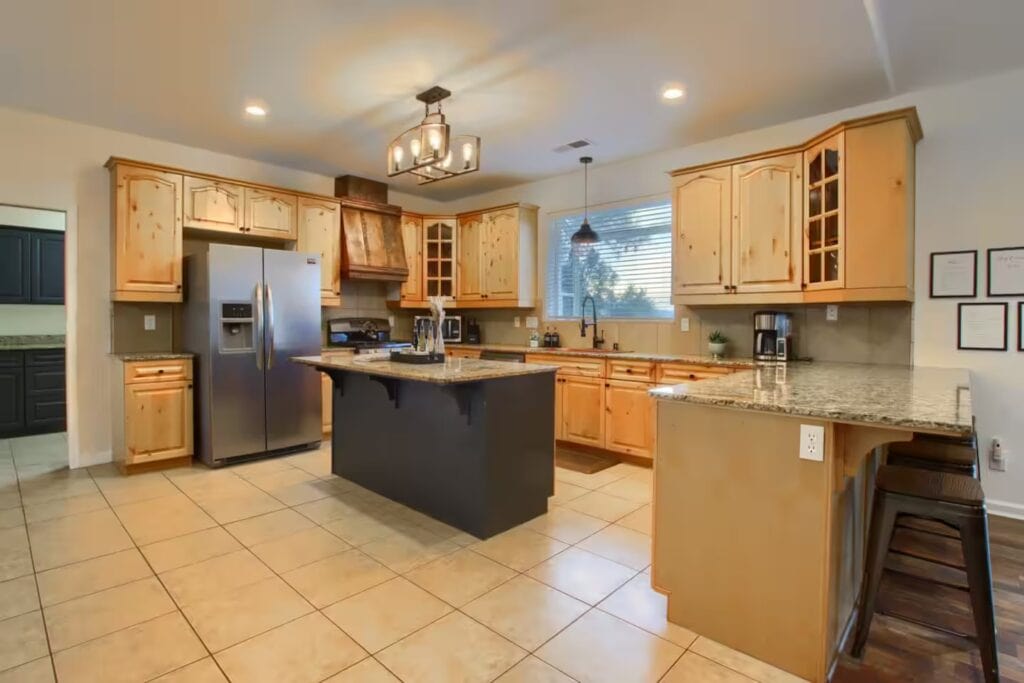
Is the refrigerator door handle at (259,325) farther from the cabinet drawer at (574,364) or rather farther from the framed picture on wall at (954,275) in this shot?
the framed picture on wall at (954,275)

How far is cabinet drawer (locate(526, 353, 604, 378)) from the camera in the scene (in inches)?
176

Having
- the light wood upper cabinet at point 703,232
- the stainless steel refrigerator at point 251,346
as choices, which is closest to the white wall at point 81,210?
the stainless steel refrigerator at point 251,346

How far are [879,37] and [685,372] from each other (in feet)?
7.38

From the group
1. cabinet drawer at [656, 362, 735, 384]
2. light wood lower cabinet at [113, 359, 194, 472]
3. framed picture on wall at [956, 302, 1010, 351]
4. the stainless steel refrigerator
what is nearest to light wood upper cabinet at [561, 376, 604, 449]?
cabinet drawer at [656, 362, 735, 384]

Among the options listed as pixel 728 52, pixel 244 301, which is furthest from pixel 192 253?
pixel 728 52

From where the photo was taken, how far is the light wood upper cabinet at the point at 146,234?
3.99 metres

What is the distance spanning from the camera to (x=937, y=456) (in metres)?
2.31

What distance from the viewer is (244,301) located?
4.23m

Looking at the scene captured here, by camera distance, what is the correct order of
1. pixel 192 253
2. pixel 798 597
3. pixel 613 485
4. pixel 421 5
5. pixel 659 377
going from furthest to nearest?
pixel 192 253 → pixel 659 377 → pixel 613 485 → pixel 421 5 → pixel 798 597

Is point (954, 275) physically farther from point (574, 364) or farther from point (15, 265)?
point (15, 265)

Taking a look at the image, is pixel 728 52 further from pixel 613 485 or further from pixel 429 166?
pixel 613 485

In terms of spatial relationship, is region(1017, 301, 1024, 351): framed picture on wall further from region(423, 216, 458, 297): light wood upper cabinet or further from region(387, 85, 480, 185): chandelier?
region(423, 216, 458, 297): light wood upper cabinet

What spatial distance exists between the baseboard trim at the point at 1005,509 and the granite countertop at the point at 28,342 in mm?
7893

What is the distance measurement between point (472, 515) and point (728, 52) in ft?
9.49
